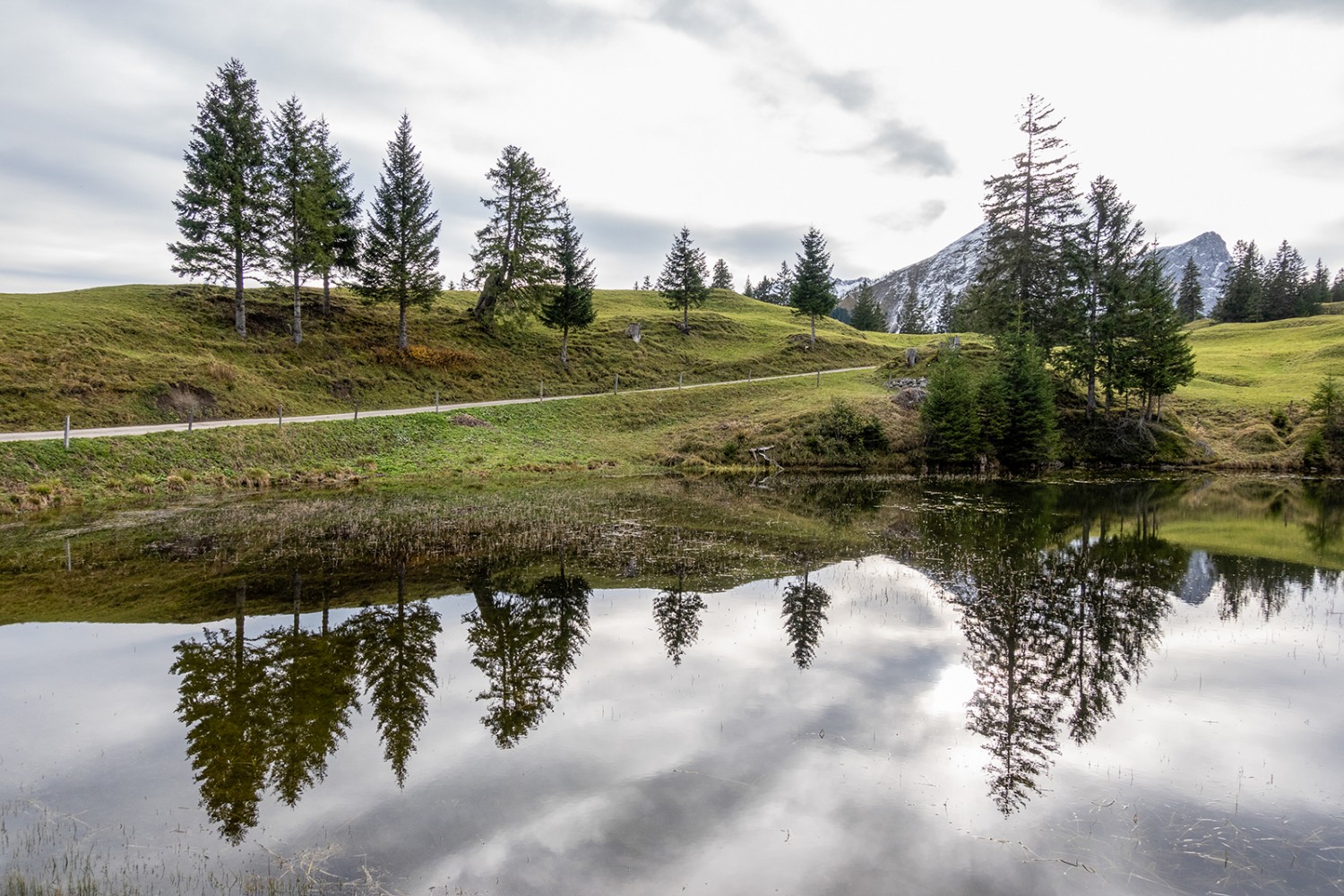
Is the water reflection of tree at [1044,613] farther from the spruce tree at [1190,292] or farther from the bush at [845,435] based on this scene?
the spruce tree at [1190,292]

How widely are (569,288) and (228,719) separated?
49.2 metres

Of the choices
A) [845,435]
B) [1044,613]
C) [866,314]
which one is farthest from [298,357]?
[866,314]

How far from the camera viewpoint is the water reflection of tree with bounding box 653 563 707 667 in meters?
11.9

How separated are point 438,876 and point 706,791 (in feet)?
9.53

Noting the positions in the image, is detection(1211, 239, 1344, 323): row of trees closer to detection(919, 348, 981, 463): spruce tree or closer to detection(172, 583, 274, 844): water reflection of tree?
detection(919, 348, 981, 463): spruce tree

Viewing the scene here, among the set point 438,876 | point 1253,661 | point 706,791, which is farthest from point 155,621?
point 1253,661

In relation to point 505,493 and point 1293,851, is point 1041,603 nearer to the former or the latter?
point 1293,851

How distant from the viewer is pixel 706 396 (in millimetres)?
52625

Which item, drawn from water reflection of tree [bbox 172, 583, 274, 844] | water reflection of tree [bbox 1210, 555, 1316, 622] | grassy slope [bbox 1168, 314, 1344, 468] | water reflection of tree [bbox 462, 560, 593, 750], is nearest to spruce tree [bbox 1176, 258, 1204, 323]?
grassy slope [bbox 1168, 314, 1344, 468]

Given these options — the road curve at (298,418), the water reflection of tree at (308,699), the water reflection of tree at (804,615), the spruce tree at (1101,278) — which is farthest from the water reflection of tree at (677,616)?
the spruce tree at (1101,278)

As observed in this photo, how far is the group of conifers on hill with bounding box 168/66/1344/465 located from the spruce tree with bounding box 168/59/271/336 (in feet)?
0.30

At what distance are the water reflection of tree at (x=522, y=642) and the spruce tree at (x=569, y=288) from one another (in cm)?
4170

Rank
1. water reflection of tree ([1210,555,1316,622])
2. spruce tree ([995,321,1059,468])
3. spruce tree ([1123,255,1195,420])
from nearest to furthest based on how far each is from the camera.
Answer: water reflection of tree ([1210,555,1316,622])
spruce tree ([995,321,1059,468])
spruce tree ([1123,255,1195,420])

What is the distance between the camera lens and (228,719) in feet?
27.9
